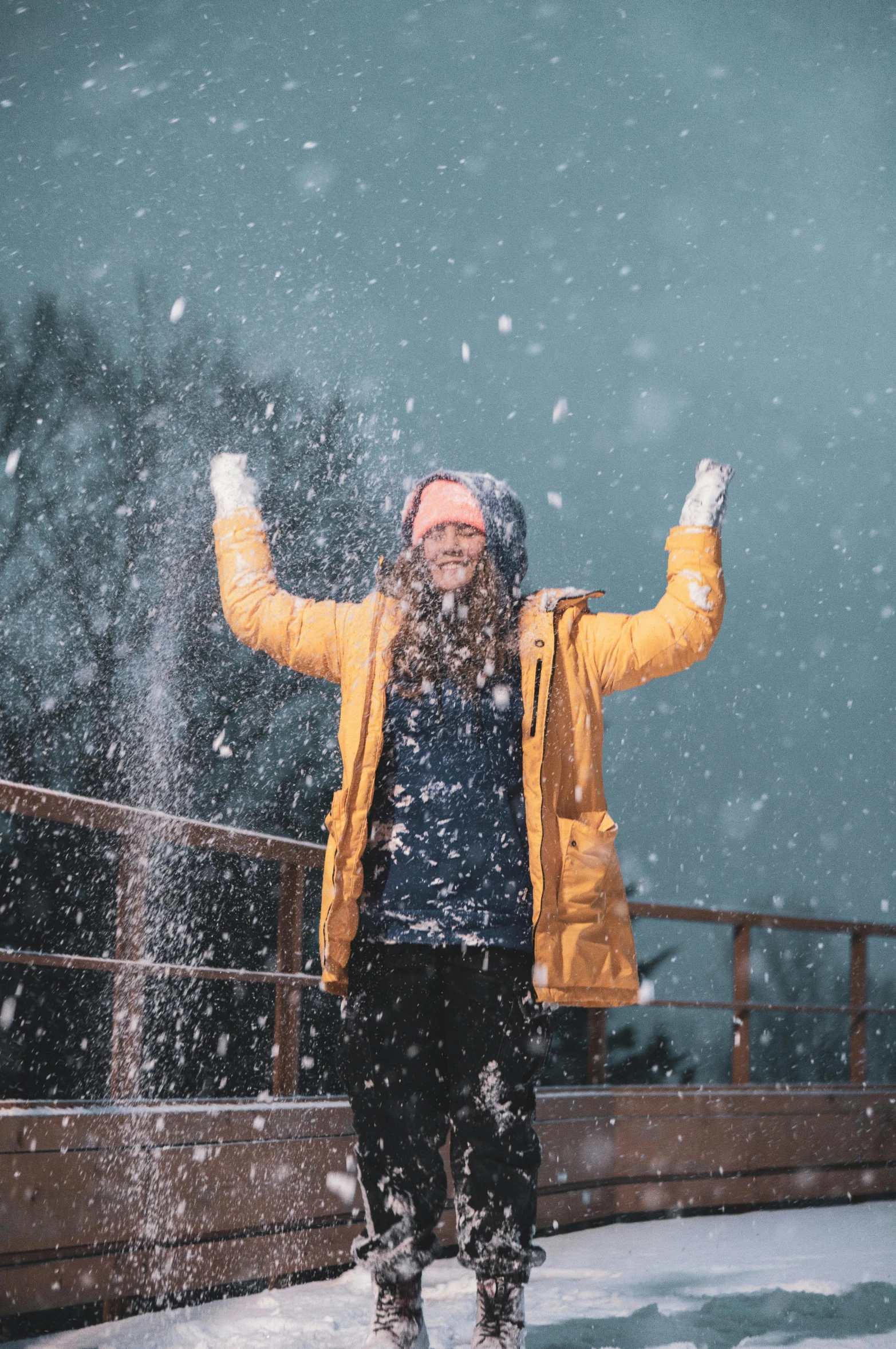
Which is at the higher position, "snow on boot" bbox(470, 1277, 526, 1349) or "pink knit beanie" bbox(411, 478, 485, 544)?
"pink knit beanie" bbox(411, 478, 485, 544)

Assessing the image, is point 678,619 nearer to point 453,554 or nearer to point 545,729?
point 545,729

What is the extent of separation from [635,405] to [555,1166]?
78037 mm

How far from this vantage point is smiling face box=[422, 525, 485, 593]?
2605mm

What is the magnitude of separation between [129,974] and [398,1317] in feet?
3.91

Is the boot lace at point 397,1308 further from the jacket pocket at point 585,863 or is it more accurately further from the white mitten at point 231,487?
the white mitten at point 231,487

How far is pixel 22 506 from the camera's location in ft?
38.7

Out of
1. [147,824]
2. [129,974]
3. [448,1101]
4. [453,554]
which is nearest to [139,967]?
[129,974]

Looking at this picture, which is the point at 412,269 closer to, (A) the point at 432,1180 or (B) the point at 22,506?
(B) the point at 22,506

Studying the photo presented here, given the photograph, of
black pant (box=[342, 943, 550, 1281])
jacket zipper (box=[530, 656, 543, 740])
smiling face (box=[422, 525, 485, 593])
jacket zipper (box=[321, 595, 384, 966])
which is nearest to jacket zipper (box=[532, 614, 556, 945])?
jacket zipper (box=[530, 656, 543, 740])

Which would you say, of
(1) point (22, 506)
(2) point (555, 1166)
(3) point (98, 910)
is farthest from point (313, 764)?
(2) point (555, 1166)

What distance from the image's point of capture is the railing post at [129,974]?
307 cm

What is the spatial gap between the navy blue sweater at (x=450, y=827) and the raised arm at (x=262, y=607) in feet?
0.74

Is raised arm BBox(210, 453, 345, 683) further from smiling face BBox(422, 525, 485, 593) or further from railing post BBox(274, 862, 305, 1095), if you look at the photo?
railing post BBox(274, 862, 305, 1095)

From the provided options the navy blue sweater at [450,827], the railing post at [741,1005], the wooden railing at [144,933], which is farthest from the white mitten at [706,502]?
the railing post at [741,1005]
